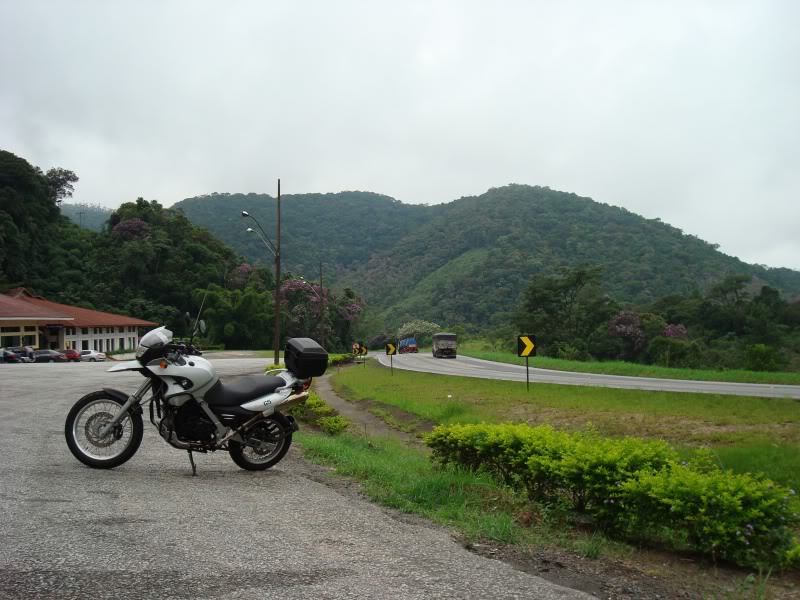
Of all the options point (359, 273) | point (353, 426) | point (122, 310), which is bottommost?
point (353, 426)

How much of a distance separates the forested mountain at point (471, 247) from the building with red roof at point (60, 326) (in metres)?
44.3

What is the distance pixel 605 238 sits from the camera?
93.8 m

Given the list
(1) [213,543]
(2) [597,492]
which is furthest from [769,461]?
(1) [213,543]

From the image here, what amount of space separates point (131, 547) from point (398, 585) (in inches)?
74.4

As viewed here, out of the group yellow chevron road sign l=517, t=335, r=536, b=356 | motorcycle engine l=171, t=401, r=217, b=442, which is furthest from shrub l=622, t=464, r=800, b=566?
yellow chevron road sign l=517, t=335, r=536, b=356

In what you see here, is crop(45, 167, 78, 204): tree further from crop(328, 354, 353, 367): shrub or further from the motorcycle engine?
the motorcycle engine

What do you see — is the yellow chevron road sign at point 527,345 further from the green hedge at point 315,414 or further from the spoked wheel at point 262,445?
the spoked wheel at point 262,445

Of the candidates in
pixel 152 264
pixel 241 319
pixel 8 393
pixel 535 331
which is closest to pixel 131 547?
pixel 8 393

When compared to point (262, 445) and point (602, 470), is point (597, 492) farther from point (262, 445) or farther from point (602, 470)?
point (262, 445)

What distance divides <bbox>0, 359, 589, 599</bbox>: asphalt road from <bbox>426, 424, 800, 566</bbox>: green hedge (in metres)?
1.31

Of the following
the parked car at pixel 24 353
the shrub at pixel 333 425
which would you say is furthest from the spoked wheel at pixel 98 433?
the parked car at pixel 24 353

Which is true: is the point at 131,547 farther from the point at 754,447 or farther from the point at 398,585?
the point at 754,447

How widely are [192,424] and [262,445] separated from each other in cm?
86

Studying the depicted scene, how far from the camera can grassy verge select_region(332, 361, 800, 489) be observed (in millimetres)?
10383
